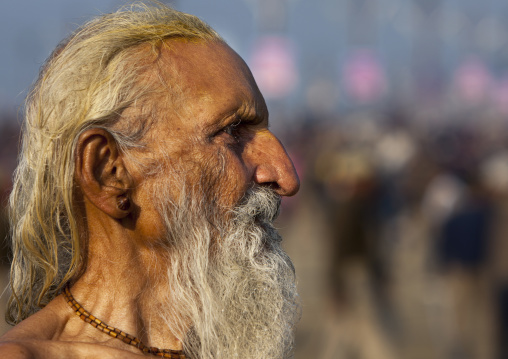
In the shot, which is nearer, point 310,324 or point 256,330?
point 256,330

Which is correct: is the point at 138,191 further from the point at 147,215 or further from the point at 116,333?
the point at 116,333

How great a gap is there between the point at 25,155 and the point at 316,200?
15810 millimetres

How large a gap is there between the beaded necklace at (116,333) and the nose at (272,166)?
19.3 inches

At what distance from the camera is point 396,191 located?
53.3ft

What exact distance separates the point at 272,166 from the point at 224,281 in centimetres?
33

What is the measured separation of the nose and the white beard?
0.10 ft

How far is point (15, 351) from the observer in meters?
1.68

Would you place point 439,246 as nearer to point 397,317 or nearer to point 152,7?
point 397,317

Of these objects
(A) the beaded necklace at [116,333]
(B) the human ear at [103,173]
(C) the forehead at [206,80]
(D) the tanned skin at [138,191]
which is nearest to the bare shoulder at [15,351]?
(D) the tanned skin at [138,191]

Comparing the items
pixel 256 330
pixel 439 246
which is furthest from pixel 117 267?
pixel 439 246

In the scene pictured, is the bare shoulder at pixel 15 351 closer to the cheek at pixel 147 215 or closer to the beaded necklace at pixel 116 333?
the beaded necklace at pixel 116 333

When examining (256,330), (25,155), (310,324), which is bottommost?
(310,324)

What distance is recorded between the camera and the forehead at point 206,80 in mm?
1961

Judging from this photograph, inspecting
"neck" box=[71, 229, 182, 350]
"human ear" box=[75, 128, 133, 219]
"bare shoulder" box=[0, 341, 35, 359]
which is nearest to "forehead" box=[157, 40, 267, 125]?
"human ear" box=[75, 128, 133, 219]
